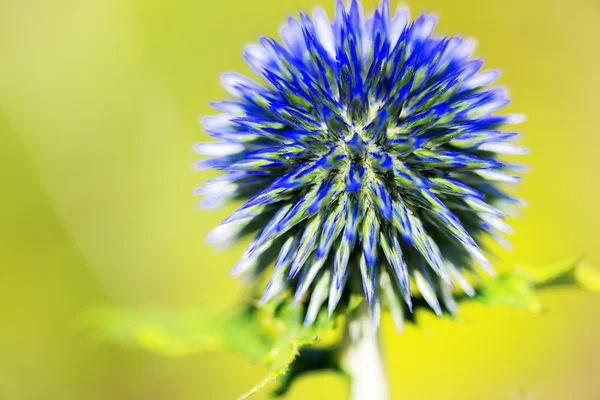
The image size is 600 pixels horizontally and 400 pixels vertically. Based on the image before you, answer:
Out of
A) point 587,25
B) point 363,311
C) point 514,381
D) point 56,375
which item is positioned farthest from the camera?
point 587,25

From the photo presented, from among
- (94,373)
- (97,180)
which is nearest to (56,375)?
(94,373)

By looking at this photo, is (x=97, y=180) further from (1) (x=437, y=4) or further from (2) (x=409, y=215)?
(2) (x=409, y=215)

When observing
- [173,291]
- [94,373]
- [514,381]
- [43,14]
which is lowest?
[514,381]

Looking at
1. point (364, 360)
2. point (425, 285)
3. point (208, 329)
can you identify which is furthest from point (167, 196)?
point (425, 285)

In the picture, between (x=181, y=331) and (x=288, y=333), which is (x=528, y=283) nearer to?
(x=288, y=333)

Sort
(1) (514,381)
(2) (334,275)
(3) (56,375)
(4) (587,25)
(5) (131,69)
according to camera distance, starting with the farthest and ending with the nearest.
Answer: (5) (131,69)
(4) (587,25)
(3) (56,375)
(1) (514,381)
(2) (334,275)

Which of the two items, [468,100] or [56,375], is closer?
[468,100]

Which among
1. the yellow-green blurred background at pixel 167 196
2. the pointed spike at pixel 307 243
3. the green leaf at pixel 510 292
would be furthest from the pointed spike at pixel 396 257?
the yellow-green blurred background at pixel 167 196

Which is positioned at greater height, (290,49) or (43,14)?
(43,14)
